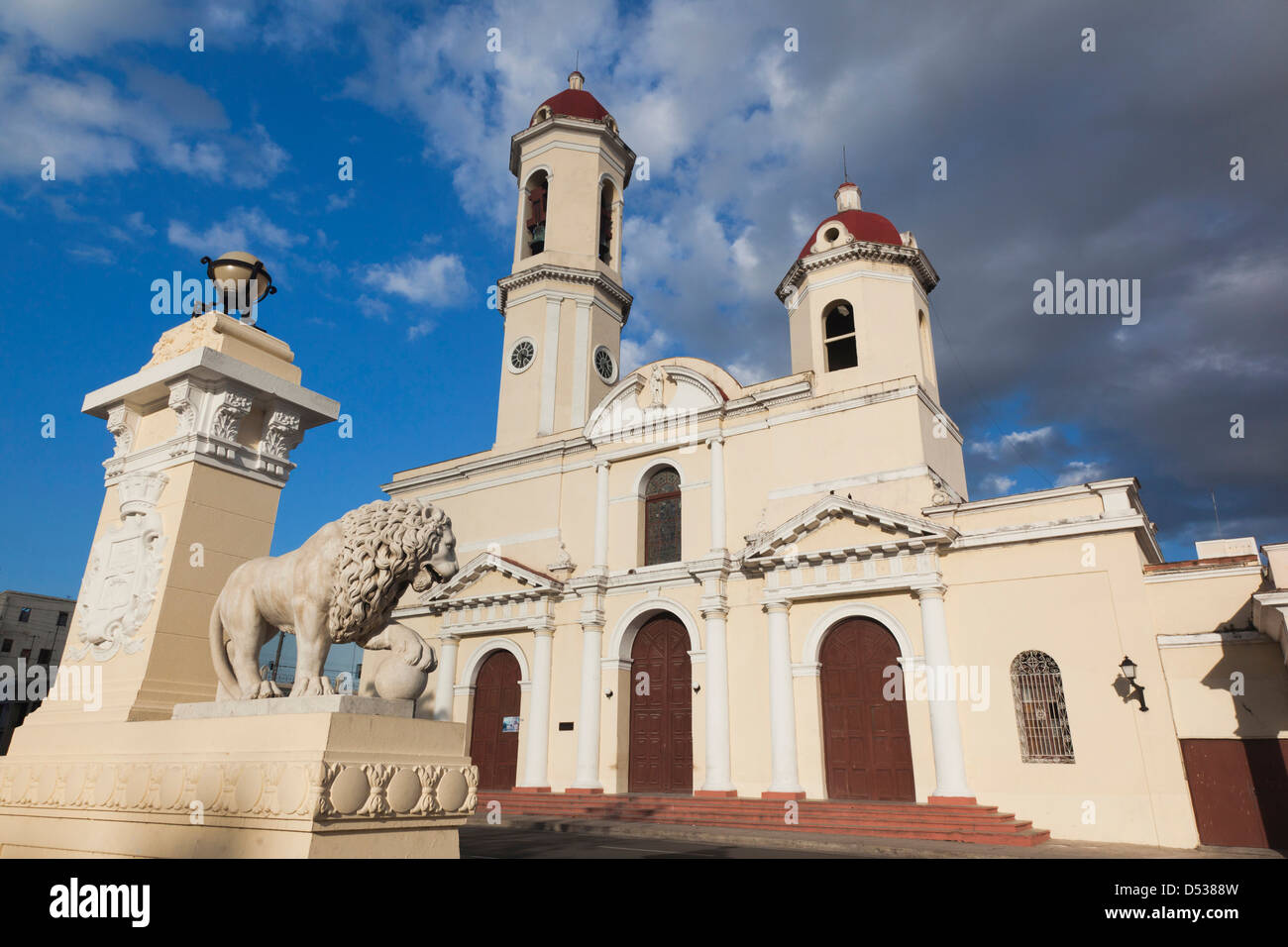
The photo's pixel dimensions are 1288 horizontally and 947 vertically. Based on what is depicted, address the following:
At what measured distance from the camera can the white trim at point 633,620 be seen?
18.1m

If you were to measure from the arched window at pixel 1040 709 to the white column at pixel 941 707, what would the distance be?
1074mm

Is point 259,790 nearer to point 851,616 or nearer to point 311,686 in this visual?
point 311,686

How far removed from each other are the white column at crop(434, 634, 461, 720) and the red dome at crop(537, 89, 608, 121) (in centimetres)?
1681

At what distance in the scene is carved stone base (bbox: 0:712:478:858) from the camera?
3.77m

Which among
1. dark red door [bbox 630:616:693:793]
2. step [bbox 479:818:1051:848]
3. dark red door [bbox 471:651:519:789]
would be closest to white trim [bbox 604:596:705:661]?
dark red door [bbox 630:616:693:793]

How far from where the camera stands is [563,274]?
76.3ft

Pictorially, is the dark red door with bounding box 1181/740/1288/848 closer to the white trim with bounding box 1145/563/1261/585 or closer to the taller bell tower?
the white trim with bounding box 1145/563/1261/585

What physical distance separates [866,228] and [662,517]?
29.2 ft

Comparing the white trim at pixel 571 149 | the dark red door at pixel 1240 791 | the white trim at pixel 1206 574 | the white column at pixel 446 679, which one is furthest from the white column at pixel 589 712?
the white trim at pixel 571 149

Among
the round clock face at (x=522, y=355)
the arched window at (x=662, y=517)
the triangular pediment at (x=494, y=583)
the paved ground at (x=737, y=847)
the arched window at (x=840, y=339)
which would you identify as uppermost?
the round clock face at (x=522, y=355)

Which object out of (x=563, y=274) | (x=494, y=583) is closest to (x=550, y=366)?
(x=563, y=274)

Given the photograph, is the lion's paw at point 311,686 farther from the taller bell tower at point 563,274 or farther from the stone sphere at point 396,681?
the taller bell tower at point 563,274
